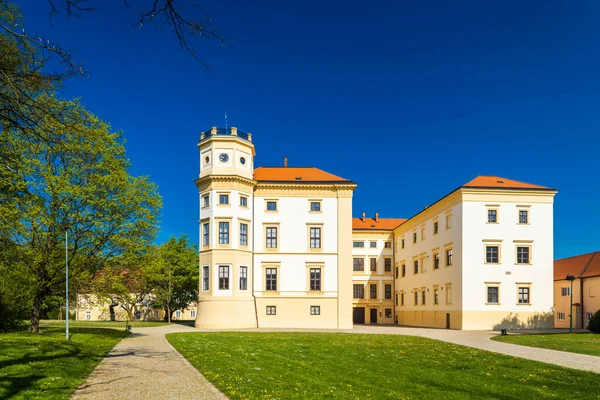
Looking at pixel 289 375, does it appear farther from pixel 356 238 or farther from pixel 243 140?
pixel 356 238

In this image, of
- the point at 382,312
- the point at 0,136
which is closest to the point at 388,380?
the point at 0,136

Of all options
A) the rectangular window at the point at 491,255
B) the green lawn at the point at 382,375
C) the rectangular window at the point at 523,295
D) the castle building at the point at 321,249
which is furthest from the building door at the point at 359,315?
the green lawn at the point at 382,375

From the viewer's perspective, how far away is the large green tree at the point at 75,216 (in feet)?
77.8

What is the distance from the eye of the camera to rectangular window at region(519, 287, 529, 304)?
128 feet

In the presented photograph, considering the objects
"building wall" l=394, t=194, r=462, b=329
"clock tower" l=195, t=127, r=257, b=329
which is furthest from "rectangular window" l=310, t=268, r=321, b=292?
"building wall" l=394, t=194, r=462, b=329

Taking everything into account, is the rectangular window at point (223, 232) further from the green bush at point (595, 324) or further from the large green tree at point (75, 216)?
the green bush at point (595, 324)

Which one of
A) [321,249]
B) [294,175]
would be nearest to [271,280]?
[321,249]

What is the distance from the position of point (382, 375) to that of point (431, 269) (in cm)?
3463

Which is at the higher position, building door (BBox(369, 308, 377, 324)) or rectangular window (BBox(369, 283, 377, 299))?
rectangular window (BBox(369, 283, 377, 299))

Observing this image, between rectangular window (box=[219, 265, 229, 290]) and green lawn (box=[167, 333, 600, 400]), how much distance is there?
19.7 metres

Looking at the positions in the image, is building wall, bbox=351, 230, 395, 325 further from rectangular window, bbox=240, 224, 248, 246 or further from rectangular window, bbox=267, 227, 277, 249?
rectangular window, bbox=240, 224, 248, 246

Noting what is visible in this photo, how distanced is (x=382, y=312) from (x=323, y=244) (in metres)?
19.2

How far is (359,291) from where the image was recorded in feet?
190

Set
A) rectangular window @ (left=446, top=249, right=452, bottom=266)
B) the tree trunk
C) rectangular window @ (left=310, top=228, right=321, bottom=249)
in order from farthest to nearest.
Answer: rectangular window @ (left=310, top=228, right=321, bottom=249) → rectangular window @ (left=446, top=249, right=452, bottom=266) → the tree trunk
